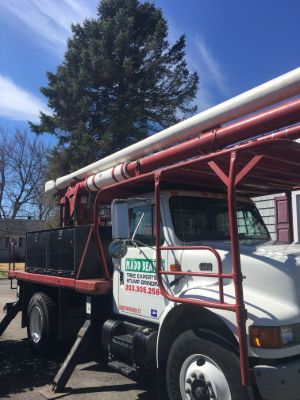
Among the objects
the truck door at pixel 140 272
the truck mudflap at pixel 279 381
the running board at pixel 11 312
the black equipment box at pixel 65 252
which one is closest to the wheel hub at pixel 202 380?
the truck mudflap at pixel 279 381

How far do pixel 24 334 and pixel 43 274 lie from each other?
2.40 meters

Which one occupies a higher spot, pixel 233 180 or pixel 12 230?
pixel 12 230

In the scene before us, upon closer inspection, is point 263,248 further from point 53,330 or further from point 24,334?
point 24,334

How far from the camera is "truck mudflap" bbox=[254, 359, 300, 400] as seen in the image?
3.46m

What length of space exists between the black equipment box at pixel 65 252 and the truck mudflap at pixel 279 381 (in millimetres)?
3322

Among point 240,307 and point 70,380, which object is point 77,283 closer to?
point 70,380

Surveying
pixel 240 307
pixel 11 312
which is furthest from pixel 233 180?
pixel 11 312

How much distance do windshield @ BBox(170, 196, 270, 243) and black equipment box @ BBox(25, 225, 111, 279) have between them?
1.55 metres

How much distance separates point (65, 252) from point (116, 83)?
1951 cm

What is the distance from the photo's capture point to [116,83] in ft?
81.9

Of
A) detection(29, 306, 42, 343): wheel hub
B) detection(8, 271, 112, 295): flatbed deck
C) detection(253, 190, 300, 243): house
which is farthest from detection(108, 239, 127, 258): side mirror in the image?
detection(29, 306, 42, 343): wheel hub

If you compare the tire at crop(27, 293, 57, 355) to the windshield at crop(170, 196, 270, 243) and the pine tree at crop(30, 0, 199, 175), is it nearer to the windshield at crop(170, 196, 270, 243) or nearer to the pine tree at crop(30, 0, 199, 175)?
the windshield at crop(170, 196, 270, 243)

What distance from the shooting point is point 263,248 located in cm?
455

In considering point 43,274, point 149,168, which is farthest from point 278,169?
point 43,274
